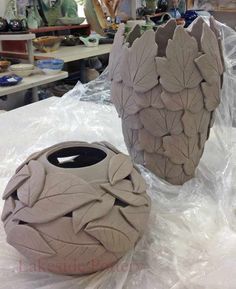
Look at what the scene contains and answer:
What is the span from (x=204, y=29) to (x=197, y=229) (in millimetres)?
263

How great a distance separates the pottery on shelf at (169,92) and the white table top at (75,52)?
142 cm

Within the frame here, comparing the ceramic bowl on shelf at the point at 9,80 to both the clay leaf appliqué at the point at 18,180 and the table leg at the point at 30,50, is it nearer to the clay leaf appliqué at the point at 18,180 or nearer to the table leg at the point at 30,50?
the table leg at the point at 30,50

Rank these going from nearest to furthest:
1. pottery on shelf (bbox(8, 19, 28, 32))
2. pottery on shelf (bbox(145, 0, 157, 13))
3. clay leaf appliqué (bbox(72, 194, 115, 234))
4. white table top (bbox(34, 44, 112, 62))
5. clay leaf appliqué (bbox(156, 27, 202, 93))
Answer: clay leaf appliqué (bbox(72, 194, 115, 234)), clay leaf appliqué (bbox(156, 27, 202, 93)), pottery on shelf (bbox(8, 19, 28, 32)), white table top (bbox(34, 44, 112, 62)), pottery on shelf (bbox(145, 0, 157, 13))

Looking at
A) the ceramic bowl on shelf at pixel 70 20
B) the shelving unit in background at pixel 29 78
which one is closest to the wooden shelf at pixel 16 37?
the shelving unit in background at pixel 29 78

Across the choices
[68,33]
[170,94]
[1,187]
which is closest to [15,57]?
[68,33]

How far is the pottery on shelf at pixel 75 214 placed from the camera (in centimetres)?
34

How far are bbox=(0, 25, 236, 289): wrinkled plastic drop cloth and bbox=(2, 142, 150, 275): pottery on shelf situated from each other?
1.2 inches

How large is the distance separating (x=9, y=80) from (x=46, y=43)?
0.60 meters

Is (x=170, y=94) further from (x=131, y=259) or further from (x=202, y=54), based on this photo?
(x=131, y=259)

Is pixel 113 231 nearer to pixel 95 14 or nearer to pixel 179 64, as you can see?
pixel 179 64

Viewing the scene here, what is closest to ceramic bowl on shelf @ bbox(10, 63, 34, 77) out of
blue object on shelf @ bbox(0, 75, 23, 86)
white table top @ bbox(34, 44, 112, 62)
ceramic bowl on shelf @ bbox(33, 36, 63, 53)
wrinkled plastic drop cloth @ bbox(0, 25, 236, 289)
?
blue object on shelf @ bbox(0, 75, 23, 86)

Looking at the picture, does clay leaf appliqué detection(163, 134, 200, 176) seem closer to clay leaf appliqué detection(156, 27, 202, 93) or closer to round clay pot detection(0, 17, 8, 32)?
clay leaf appliqué detection(156, 27, 202, 93)

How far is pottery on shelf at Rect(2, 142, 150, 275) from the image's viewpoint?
1.11 ft

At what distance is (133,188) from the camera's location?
1.24 feet
